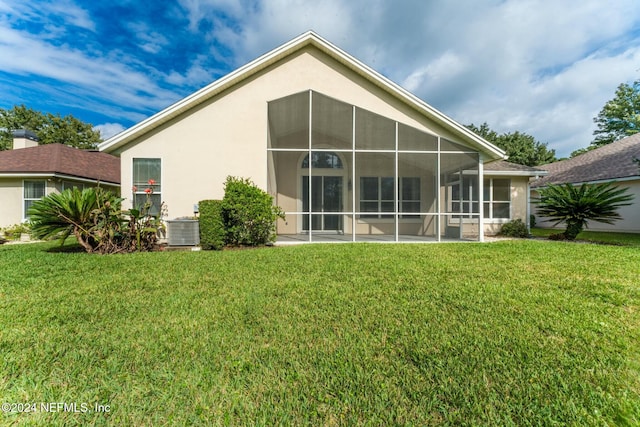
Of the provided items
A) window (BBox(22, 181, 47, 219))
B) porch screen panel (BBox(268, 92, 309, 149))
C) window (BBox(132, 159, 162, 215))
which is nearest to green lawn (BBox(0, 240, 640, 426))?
window (BBox(132, 159, 162, 215))

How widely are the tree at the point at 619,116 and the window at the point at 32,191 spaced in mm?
39762

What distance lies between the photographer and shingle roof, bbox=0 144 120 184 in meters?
11.5

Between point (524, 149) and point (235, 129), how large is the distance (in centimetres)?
3352

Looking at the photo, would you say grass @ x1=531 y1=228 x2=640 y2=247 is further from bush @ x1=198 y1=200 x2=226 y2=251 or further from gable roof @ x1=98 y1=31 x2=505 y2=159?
bush @ x1=198 y1=200 x2=226 y2=251

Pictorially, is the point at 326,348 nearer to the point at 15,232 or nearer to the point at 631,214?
the point at 15,232

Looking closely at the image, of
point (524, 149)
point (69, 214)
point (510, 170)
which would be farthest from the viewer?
point (524, 149)

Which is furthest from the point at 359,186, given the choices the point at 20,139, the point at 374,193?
the point at 20,139

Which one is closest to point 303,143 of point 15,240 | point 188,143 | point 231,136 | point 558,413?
point 231,136

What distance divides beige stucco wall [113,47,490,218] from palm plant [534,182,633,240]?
428cm

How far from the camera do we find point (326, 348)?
2.44m

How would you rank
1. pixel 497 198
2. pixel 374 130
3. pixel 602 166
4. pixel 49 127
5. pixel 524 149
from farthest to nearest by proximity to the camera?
1. pixel 524 149
2. pixel 49 127
3. pixel 602 166
4. pixel 497 198
5. pixel 374 130

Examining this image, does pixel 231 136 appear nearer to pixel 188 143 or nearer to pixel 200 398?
pixel 188 143

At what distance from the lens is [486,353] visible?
7.67 feet

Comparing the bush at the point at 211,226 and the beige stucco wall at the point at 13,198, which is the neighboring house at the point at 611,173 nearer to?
the bush at the point at 211,226
